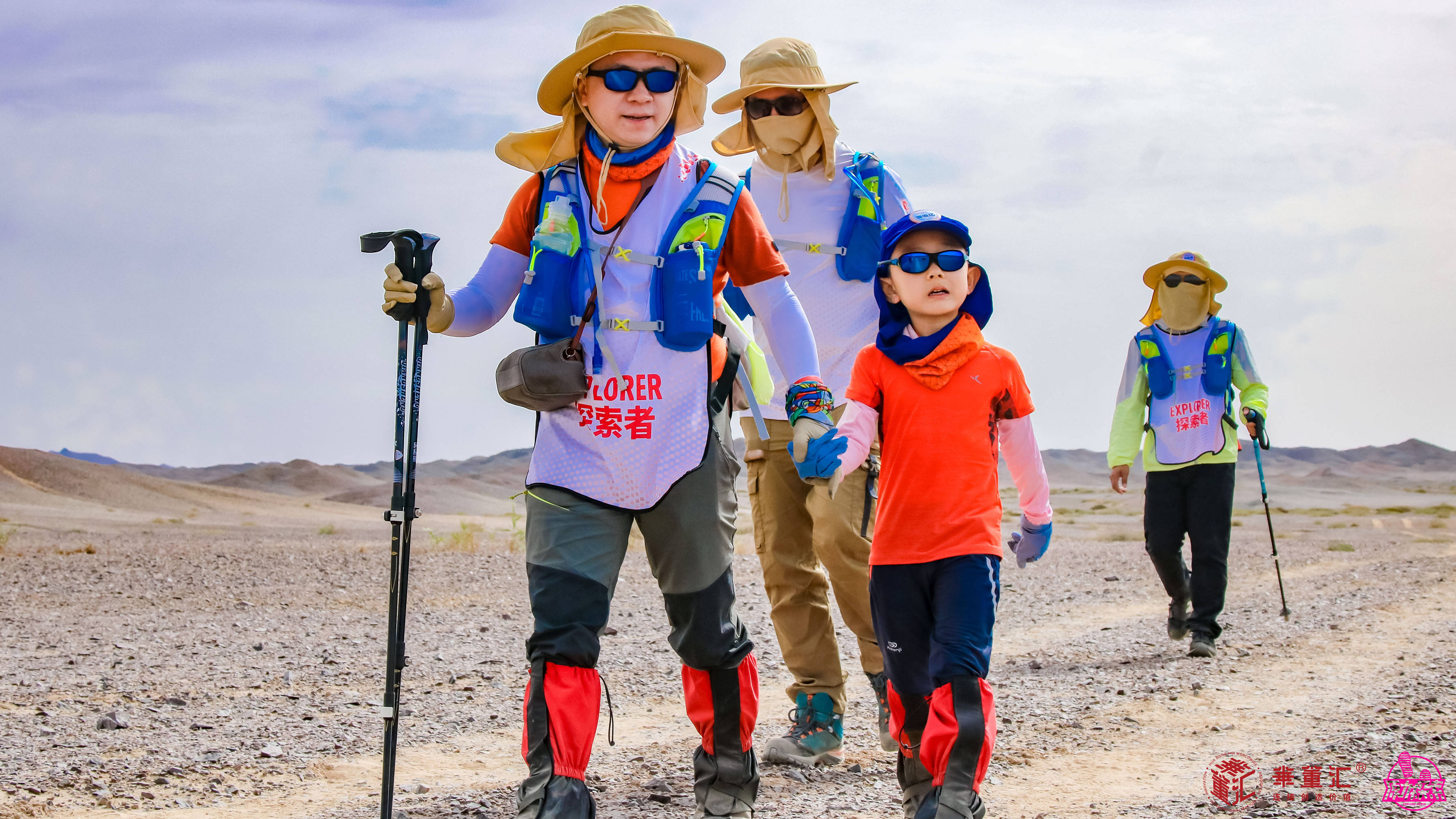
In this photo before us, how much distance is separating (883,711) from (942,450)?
157cm

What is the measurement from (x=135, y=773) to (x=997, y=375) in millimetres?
3734

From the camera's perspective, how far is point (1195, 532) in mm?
8500

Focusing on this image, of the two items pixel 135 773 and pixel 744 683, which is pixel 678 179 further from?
pixel 135 773

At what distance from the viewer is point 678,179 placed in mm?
4070

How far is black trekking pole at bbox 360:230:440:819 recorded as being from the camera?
3770mm

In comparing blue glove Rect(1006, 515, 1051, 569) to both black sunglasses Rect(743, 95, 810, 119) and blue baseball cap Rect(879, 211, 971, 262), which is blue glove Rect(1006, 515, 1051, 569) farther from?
black sunglasses Rect(743, 95, 810, 119)

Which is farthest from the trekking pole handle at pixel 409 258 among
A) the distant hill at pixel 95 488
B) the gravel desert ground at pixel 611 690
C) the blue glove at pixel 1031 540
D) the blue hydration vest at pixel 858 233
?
the distant hill at pixel 95 488

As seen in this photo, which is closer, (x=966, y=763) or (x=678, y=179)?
(x=966, y=763)

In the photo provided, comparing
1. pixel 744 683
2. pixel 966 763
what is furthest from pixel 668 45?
pixel 966 763

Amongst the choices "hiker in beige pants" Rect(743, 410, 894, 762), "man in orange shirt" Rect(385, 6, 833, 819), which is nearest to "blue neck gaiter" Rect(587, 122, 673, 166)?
"man in orange shirt" Rect(385, 6, 833, 819)

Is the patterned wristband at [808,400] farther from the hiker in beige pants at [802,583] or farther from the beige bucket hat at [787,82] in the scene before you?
the beige bucket hat at [787,82]

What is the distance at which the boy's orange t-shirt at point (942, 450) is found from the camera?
151 inches

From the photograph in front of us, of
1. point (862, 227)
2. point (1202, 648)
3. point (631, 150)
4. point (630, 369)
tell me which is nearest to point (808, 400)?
point (630, 369)

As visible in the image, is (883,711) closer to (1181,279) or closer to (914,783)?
(914,783)
